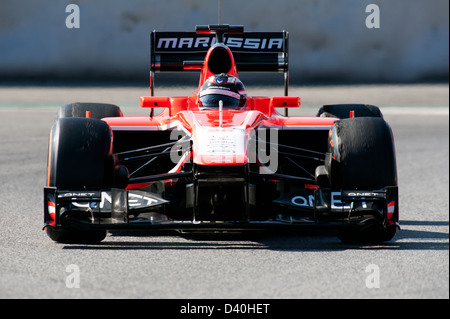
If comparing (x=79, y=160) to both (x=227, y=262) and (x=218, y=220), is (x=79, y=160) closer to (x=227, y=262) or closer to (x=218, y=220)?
(x=218, y=220)

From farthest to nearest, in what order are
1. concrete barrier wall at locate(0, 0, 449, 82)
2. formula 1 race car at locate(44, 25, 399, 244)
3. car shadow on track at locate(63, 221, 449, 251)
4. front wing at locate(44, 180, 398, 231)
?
1. concrete barrier wall at locate(0, 0, 449, 82)
2. car shadow on track at locate(63, 221, 449, 251)
3. formula 1 race car at locate(44, 25, 399, 244)
4. front wing at locate(44, 180, 398, 231)

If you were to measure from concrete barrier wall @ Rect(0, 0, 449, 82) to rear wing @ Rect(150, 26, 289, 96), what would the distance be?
1460 centimetres

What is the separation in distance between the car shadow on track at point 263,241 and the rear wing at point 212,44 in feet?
7.59

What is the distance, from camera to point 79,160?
20.0ft

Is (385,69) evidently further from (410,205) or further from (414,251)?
(414,251)

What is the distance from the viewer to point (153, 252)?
5.95m

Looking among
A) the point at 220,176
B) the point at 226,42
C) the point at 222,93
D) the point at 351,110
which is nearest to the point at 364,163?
the point at 220,176

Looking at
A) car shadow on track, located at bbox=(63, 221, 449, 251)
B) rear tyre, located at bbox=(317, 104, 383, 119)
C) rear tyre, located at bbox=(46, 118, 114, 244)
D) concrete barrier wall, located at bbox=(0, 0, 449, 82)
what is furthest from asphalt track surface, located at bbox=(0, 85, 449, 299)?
concrete barrier wall, located at bbox=(0, 0, 449, 82)

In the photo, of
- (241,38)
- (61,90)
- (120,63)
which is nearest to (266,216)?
(241,38)

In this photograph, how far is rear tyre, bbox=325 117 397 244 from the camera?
613cm

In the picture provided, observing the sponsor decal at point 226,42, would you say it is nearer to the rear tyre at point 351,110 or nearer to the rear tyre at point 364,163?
the rear tyre at point 351,110

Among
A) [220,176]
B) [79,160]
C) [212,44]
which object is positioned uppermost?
[212,44]

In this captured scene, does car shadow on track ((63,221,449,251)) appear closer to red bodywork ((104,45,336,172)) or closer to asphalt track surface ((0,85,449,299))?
asphalt track surface ((0,85,449,299))

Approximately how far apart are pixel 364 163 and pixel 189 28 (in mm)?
17568
